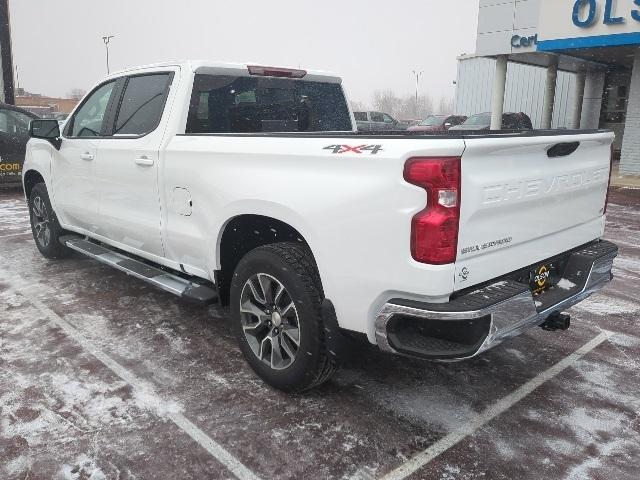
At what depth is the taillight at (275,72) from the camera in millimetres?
4250

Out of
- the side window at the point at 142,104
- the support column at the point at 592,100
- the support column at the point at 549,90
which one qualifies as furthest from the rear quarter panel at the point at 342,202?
the support column at the point at 592,100

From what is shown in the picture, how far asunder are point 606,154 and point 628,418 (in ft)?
5.35

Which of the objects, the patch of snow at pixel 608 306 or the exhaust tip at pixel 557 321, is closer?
the exhaust tip at pixel 557 321

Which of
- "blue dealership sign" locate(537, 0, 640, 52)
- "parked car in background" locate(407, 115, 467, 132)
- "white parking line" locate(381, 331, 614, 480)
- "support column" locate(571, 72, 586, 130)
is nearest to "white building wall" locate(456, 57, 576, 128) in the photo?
"support column" locate(571, 72, 586, 130)

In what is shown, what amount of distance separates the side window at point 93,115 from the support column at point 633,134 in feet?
48.9

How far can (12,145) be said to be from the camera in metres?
11.0

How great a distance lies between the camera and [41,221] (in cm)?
626

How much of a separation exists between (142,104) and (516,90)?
29.2m

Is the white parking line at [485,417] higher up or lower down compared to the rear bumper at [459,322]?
lower down

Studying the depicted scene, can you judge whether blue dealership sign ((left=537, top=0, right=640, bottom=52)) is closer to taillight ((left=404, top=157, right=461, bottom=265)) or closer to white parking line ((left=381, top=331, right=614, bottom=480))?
white parking line ((left=381, top=331, right=614, bottom=480))

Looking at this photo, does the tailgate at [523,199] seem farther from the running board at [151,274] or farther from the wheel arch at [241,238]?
the running board at [151,274]

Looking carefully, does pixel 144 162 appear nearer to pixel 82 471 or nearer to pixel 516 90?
A: pixel 82 471

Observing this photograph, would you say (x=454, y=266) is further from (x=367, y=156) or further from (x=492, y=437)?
(x=492, y=437)

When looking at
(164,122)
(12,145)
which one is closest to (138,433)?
(164,122)
